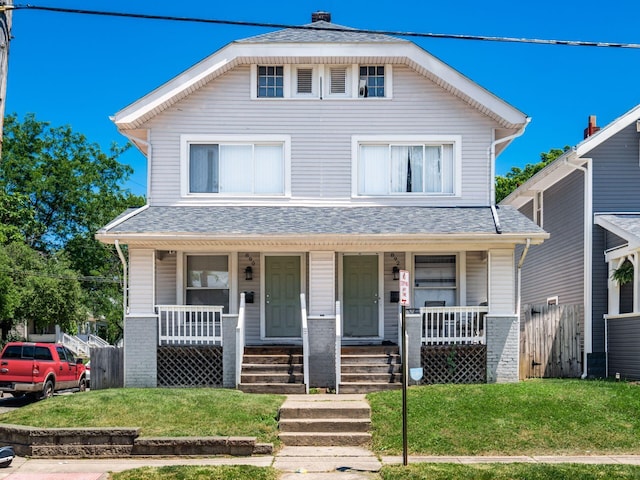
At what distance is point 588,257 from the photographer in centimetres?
2014

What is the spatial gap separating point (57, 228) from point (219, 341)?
106 ft

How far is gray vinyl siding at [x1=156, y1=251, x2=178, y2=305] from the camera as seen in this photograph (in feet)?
62.2

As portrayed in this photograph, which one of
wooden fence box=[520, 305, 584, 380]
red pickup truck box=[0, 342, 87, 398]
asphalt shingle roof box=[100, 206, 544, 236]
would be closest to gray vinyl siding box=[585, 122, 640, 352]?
wooden fence box=[520, 305, 584, 380]

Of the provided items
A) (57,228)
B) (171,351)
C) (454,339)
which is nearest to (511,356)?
(454,339)

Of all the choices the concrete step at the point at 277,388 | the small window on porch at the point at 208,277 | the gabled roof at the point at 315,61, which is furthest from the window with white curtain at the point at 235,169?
the concrete step at the point at 277,388

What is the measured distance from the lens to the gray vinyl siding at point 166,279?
19.0 metres

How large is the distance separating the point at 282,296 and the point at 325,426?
601cm

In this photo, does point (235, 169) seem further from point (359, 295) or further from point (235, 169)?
point (359, 295)

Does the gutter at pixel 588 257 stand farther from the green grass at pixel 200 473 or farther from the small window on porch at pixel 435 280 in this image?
Result: the green grass at pixel 200 473

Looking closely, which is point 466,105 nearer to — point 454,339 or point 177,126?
point 454,339

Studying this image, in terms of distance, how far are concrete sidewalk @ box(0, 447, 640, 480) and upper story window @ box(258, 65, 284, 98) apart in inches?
371

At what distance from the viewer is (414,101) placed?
62.5ft

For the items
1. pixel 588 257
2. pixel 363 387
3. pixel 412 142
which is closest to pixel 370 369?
pixel 363 387

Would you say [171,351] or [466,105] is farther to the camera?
[466,105]
